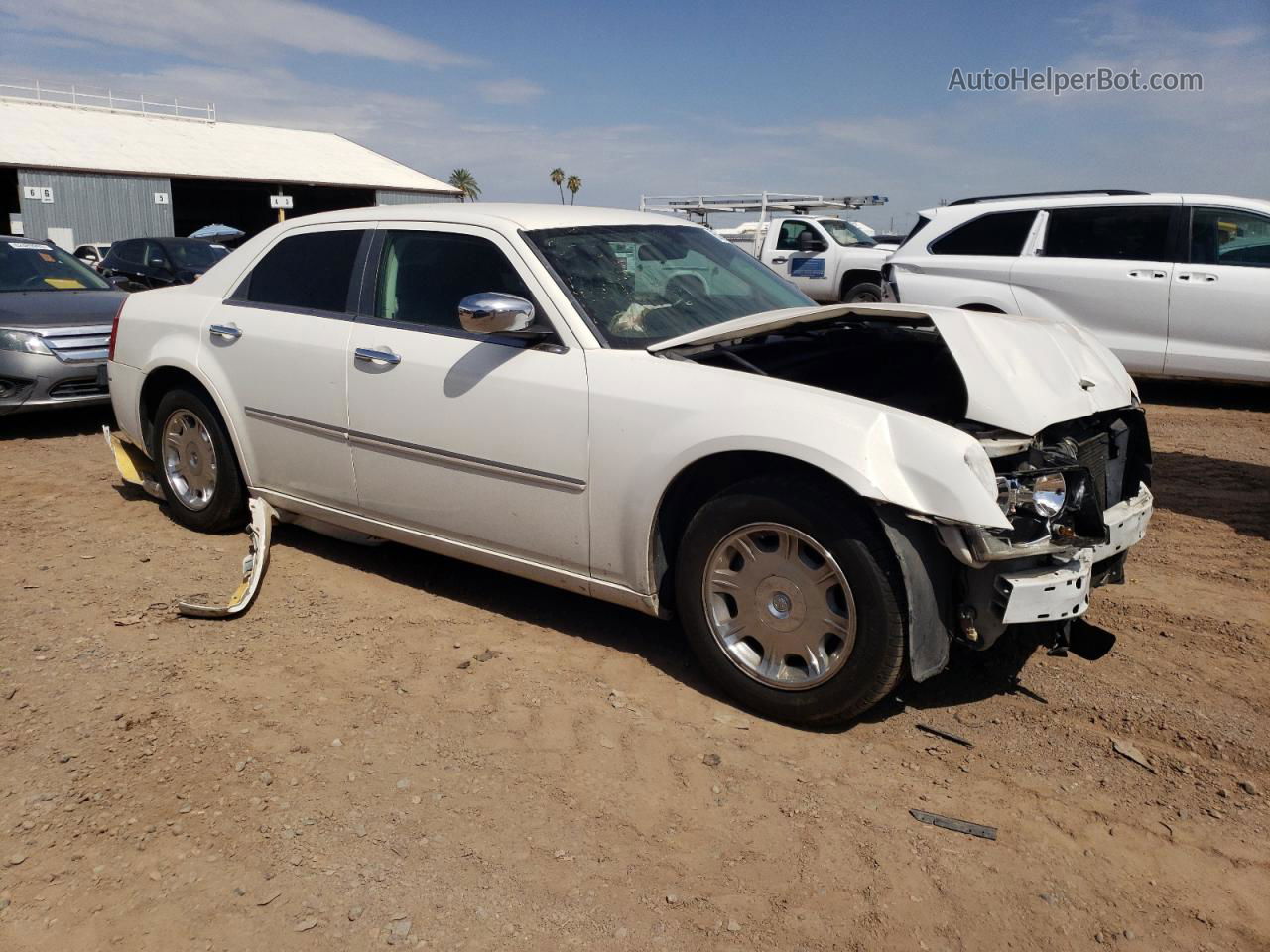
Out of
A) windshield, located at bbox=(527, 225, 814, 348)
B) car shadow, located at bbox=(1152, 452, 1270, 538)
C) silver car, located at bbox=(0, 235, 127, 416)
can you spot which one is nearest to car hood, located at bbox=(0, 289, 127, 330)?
silver car, located at bbox=(0, 235, 127, 416)

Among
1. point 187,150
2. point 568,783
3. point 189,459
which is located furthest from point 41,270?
point 187,150

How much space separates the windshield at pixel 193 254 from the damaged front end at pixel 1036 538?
14.2 m

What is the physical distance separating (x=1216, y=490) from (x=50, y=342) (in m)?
8.29

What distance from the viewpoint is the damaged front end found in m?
3.21

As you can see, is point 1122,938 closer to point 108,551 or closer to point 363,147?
point 108,551

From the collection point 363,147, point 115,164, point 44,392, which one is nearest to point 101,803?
point 44,392

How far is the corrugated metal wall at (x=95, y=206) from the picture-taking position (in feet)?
108

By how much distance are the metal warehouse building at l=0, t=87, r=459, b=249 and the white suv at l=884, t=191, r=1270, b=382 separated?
2610 centimetres

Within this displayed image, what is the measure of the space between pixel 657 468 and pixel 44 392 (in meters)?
6.23

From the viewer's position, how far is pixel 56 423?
29.0 feet

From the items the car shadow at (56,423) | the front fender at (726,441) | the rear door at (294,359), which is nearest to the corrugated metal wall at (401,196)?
the car shadow at (56,423)

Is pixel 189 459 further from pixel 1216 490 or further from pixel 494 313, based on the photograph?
pixel 1216 490

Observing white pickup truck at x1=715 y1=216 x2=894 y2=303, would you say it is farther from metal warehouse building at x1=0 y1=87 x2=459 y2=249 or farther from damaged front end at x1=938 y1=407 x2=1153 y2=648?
metal warehouse building at x1=0 y1=87 x2=459 y2=249

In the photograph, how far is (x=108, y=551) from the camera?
533 cm
